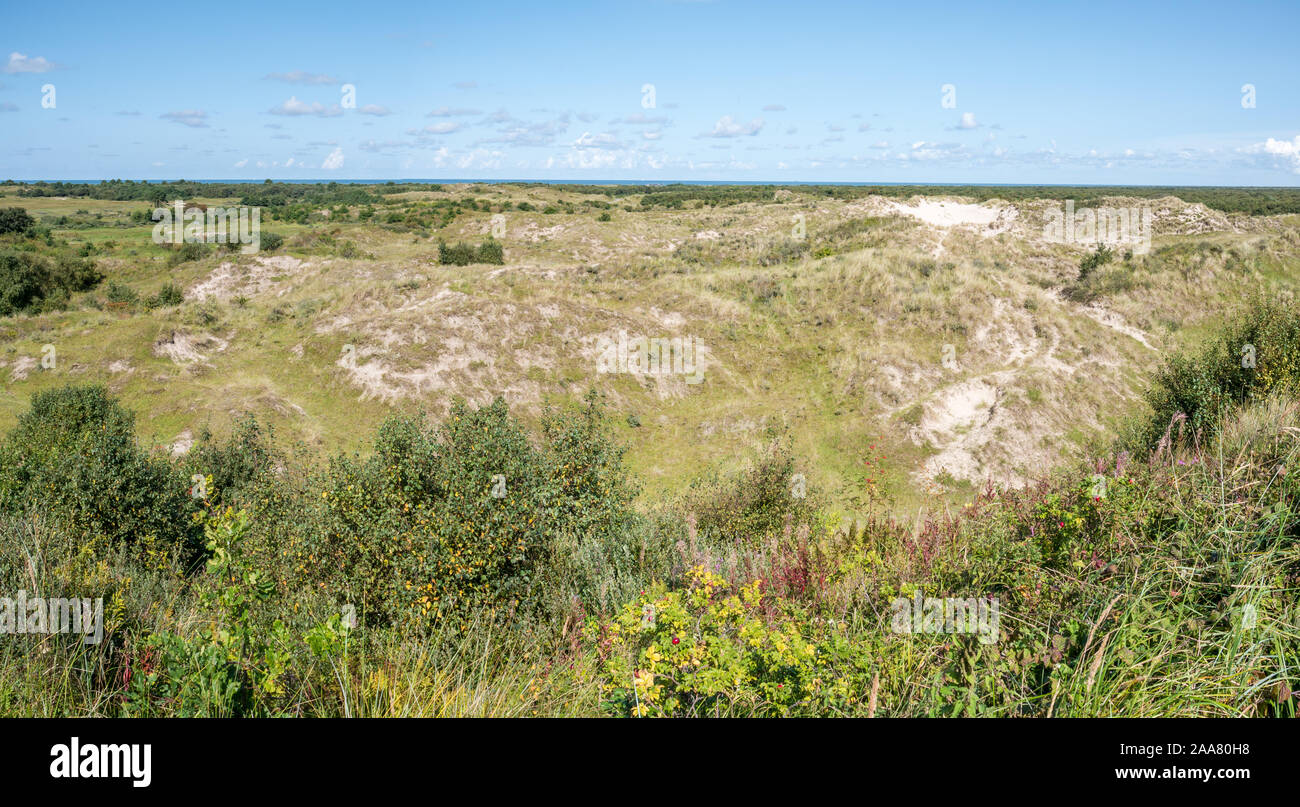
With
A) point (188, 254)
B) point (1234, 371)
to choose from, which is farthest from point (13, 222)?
point (1234, 371)

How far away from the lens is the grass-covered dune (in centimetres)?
353

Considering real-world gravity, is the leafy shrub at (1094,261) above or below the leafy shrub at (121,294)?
above

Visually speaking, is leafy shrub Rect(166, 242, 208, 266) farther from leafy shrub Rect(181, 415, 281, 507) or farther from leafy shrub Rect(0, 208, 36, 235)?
leafy shrub Rect(181, 415, 281, 507)

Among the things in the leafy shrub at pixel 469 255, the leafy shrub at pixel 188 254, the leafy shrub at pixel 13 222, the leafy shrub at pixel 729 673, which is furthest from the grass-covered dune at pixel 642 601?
the leafy shrub at pixel 13 222

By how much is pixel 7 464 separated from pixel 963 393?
27.4 meters

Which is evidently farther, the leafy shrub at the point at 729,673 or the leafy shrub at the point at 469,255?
the leafy shrub at the point at 469,255

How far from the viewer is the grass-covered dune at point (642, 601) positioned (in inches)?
139

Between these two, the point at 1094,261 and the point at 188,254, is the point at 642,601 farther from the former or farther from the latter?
the point at 188,254

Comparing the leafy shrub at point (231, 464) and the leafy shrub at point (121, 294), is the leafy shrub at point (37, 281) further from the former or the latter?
the leafy shrub at point (231, 464)

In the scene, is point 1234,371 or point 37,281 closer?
point 1234,371

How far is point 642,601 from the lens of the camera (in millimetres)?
5145

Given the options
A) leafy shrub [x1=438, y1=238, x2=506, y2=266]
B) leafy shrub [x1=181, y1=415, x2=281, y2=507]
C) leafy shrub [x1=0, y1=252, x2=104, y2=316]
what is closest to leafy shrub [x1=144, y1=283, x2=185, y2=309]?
leafy shrub [x1=0, y1=252, x2=104, y2=316]

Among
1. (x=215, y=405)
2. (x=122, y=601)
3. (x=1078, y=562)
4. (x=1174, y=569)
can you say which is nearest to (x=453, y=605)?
(x=122, y=601)
